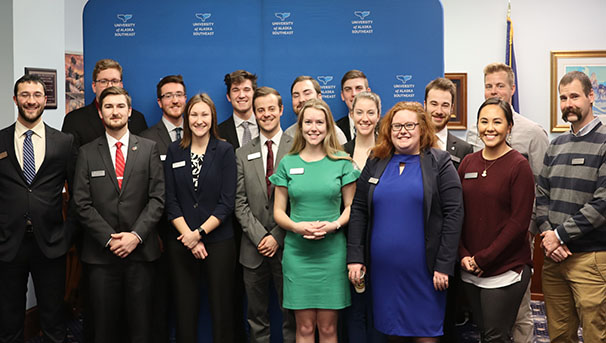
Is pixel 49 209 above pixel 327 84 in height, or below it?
below

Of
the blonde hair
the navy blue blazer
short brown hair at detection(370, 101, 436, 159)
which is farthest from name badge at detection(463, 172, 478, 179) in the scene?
the navy blue blazer

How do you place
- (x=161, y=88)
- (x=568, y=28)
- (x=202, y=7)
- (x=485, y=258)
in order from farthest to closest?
(x=568, y=28) < (x=202, y=7) < (x=161, y=88) < (x=485, y=258)

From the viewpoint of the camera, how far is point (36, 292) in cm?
350

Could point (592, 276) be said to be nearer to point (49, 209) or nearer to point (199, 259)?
point (199, 259)

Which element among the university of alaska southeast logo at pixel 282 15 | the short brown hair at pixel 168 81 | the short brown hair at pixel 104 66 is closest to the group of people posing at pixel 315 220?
the short brown hair at pixel 168 81

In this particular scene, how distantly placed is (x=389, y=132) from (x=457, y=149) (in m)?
0.81

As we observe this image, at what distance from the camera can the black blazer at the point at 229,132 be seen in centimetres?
408

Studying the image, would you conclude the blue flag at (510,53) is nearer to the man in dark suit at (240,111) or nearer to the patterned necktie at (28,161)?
the man in dark suit at (240,111)

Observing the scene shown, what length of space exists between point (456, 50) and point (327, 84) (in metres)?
2.89

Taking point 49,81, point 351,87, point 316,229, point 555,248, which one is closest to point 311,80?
point 351,87

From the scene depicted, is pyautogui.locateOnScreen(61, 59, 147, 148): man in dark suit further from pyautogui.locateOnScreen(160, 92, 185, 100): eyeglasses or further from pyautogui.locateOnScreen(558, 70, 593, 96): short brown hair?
pyautogui.locateOnScreen(558, 70, 593, 96): short brown hair

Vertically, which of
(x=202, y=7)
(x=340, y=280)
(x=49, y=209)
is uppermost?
(x=202, y=7)

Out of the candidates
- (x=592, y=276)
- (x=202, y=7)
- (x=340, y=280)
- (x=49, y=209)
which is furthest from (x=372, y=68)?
(x=49, y=209)

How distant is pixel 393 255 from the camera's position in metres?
2.93
